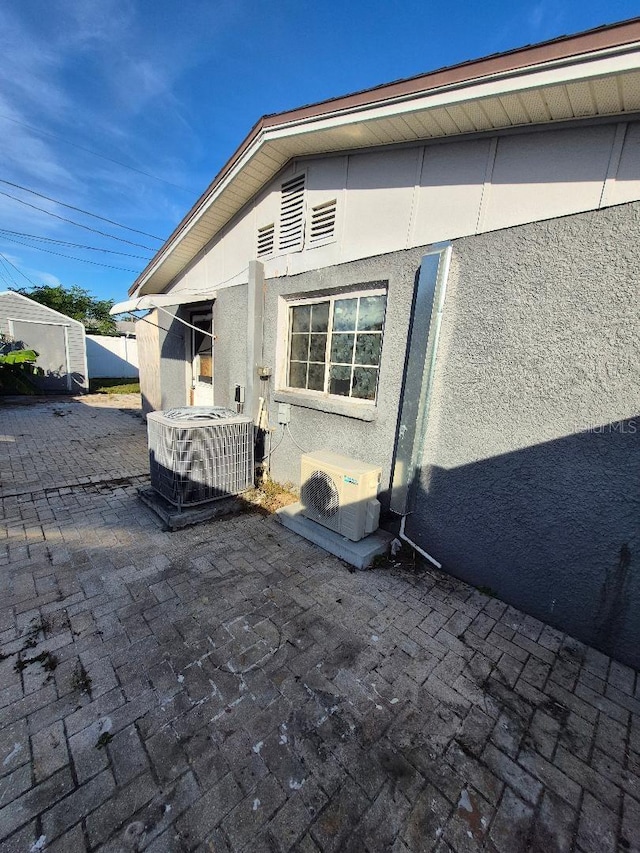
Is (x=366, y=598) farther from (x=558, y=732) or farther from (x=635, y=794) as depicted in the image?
(x=635, y=794)

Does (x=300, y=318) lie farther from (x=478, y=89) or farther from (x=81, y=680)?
(x=81, y=680)

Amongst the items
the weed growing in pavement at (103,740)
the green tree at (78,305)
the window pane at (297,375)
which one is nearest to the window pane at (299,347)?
the window pane at (297,375)

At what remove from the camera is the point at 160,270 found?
866 cm

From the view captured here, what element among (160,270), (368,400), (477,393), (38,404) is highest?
(160,270)

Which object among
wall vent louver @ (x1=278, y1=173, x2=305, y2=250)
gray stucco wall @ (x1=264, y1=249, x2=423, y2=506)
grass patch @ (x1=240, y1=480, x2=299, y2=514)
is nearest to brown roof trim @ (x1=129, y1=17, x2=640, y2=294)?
wall vent louver @ (x1=278, y1=173, x2=305, y2=250)

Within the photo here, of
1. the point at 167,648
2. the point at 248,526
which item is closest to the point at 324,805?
the point at 167,648

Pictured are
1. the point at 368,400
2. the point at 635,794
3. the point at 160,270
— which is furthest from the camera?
the point at 160,270

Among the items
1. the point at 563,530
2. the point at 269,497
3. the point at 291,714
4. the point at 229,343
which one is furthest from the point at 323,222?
the point at 291,714

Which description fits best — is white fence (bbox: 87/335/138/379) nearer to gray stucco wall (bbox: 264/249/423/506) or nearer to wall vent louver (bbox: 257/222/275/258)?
wall vent louver (bbox: 257/222/275/258)

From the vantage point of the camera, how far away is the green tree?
3188 centimetres

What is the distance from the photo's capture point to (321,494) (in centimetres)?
423

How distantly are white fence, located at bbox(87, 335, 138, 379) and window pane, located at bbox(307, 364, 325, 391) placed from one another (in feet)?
66.2

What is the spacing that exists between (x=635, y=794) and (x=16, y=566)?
5332mm

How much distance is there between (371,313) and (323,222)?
1635mm
